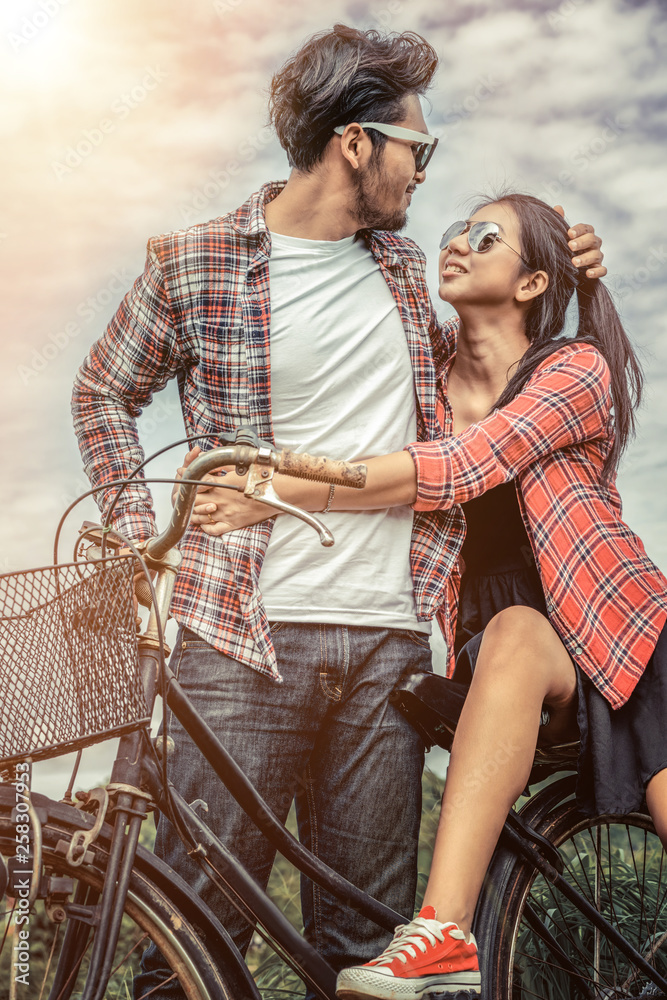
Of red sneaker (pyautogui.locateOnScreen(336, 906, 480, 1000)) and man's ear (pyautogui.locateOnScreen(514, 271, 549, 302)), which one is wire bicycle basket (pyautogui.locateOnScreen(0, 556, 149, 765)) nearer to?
red sneaker (pyautogui.locateOnScreen(336, 906, 480, 1000))

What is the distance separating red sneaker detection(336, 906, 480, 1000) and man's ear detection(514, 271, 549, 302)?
1407 millimetres

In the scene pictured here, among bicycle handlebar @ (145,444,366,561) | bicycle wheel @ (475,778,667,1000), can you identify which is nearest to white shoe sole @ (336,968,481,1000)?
bicycle wheel @ (475,778,667,1000)

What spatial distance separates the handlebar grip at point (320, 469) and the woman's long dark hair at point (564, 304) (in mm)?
877

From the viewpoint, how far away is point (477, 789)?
1562 mm

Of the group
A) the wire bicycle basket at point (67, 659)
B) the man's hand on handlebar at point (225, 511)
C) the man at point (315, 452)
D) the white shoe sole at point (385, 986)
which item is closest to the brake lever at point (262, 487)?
the wire bicycle basket at point (67, 659)

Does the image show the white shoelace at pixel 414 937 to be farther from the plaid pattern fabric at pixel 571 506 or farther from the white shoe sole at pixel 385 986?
the plaid pattern fabric at pixel 571 506

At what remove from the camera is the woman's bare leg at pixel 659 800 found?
163 cm

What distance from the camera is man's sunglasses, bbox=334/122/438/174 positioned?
6.70 feet

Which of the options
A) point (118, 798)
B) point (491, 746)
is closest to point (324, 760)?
point (491, 746)

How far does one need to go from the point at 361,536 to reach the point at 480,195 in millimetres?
1037

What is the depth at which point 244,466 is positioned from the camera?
4.34ft

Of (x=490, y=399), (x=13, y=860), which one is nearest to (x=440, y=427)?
(x=490, y=399)

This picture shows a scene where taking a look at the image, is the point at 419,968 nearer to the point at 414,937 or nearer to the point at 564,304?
the point at 414,937

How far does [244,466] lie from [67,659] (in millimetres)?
381
